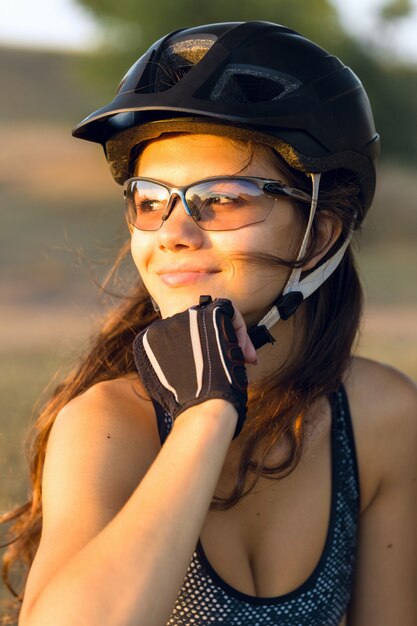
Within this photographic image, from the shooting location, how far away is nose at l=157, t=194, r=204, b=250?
2904 mm

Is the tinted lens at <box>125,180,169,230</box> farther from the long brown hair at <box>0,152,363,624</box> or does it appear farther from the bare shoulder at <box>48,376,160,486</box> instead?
the bare shoulder at <box>48,376,160,486</box>

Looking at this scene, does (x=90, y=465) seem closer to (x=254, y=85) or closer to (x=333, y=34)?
(x=254, y=85)

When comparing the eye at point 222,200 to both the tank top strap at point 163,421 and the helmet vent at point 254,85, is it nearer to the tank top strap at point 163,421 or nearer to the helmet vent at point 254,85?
the helmet vent at point 254,85

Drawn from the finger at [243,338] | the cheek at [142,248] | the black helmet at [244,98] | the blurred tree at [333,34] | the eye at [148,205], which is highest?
the black helmet at [244,98]

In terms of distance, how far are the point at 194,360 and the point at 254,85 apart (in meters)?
1.01

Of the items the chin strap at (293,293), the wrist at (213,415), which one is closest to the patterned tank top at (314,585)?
the chin strap at (293,293)

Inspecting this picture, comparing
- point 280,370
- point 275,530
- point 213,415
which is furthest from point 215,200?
point 275,530

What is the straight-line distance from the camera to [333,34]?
29.0m

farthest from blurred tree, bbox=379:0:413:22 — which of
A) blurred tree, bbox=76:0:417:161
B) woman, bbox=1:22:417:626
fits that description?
woman, bbox=1:22:417:626

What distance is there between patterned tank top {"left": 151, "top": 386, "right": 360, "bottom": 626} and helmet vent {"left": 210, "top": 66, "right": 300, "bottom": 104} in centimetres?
94

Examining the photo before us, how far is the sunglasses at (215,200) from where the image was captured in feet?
9.56

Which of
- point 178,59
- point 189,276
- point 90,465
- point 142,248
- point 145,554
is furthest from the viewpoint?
point 178,59

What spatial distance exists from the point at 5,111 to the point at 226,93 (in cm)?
4451

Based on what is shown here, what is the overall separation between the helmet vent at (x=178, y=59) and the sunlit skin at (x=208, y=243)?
21 cm
